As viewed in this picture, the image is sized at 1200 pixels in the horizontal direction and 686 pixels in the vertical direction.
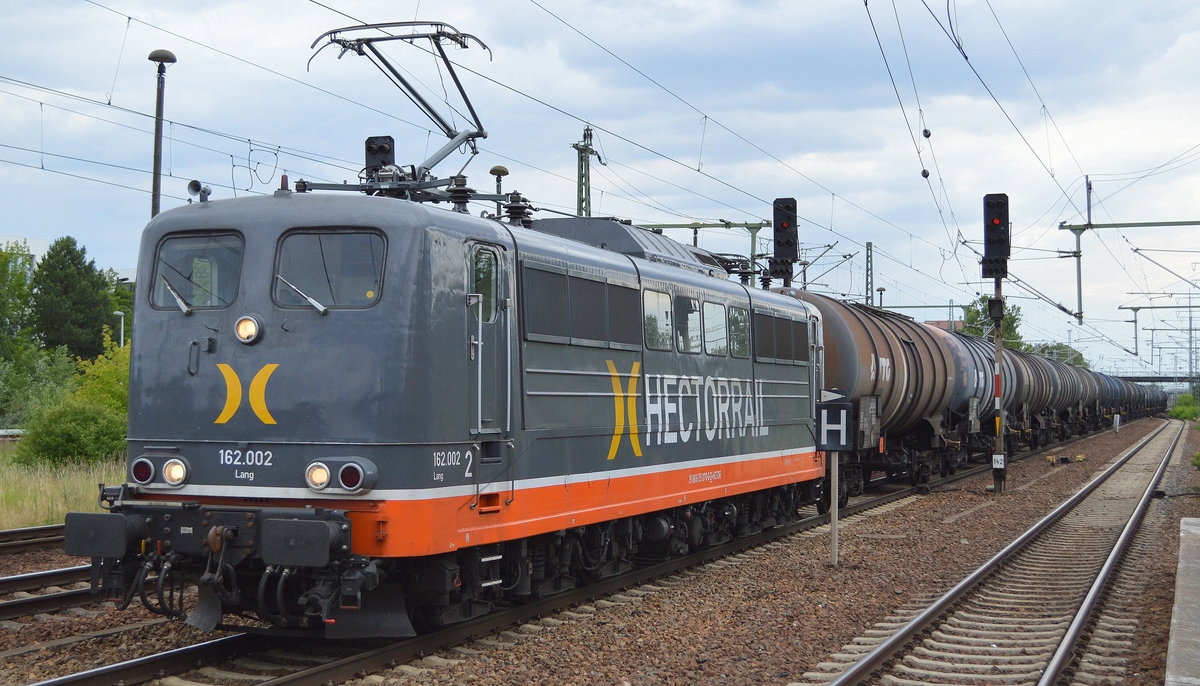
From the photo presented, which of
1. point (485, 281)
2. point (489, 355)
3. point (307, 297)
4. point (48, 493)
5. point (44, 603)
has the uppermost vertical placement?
point (485, 281)

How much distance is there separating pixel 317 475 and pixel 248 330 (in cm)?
121

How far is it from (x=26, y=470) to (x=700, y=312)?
12744 mm

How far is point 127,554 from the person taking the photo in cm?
777

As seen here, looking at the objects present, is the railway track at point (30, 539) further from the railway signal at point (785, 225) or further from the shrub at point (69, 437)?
the railway signal at point (785, 225)

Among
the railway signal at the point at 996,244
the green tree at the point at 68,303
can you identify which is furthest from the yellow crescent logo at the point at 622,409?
the green tree at the point at 68,303

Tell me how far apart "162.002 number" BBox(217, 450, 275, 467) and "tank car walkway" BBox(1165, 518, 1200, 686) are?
6.09 meters

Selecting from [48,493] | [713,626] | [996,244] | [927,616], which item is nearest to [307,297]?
[713,626]

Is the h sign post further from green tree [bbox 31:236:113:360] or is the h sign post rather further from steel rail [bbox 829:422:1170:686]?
green tree [bbox 31:236:113:360]

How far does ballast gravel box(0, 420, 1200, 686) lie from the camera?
310 inches

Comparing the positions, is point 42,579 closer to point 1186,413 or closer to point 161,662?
point 161,662

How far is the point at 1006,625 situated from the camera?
33.0ft

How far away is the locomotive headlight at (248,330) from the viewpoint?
784 centimetres

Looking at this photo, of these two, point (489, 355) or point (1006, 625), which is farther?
point (1006, 625)

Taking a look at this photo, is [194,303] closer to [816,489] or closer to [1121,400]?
[816,489]
